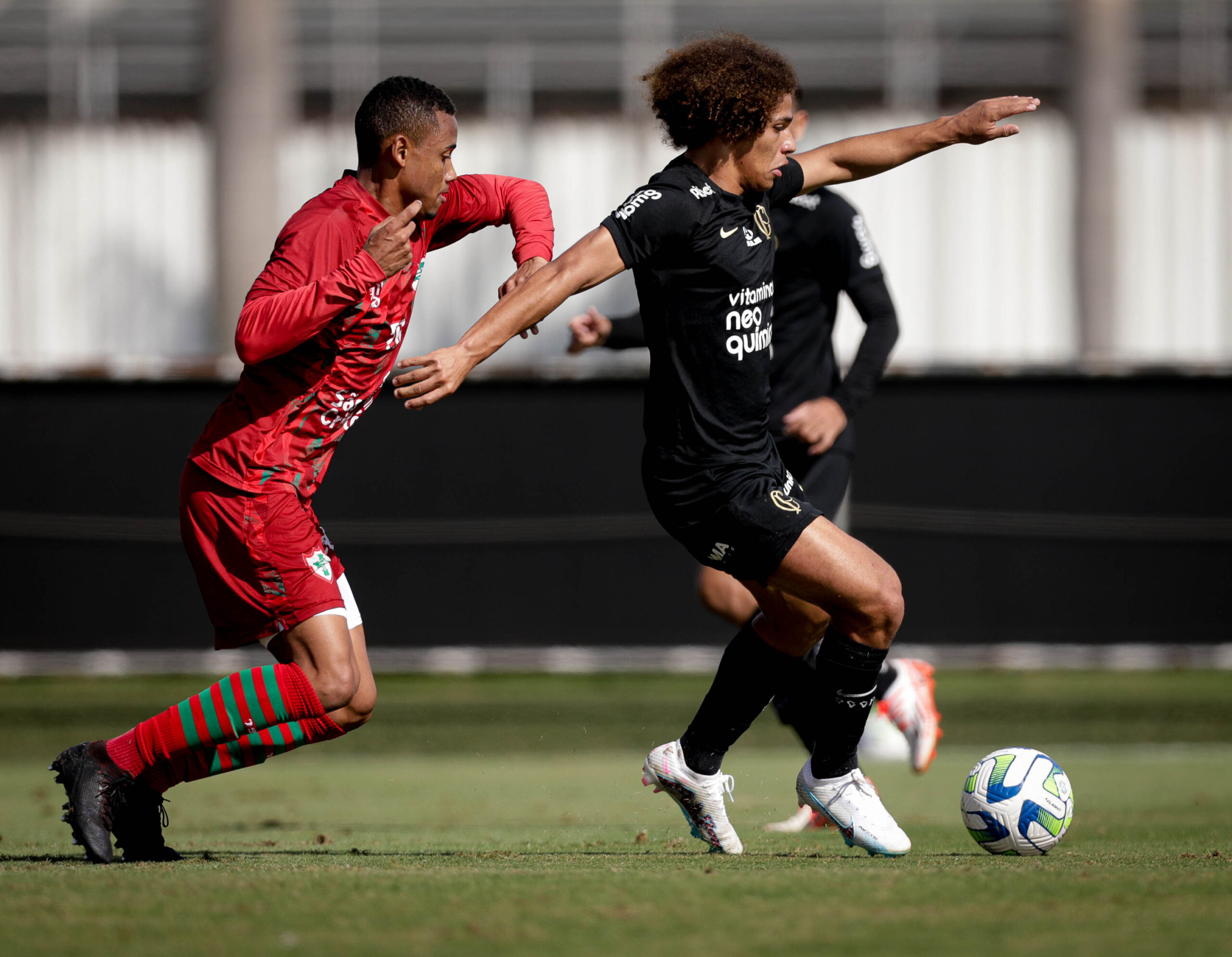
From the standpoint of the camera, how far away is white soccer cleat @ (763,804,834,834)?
237 inches

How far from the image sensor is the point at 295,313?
14.3 feet

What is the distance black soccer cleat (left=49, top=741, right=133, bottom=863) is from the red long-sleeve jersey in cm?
94

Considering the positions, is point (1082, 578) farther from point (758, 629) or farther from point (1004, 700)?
point (758, 629)

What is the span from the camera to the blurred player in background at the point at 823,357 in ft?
20.6

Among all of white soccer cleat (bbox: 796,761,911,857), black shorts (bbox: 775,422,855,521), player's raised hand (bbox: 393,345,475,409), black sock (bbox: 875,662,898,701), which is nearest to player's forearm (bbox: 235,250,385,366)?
player's raised hand (bbox: 393,345,475,409)

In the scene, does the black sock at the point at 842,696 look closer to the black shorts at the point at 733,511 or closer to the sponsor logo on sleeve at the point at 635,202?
the black shorts at the point at 733,511

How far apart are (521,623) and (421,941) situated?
336 inches

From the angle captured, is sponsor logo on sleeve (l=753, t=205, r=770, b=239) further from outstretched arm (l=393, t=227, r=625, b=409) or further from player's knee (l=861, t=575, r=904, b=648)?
player's knee (l=861, t=575, r=904, b=648)

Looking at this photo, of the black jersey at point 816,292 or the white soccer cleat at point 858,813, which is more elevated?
the black jersey at point 816,292

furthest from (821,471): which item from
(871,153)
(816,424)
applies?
(871,153)

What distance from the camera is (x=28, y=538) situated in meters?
11.4

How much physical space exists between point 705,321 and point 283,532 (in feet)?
4.62

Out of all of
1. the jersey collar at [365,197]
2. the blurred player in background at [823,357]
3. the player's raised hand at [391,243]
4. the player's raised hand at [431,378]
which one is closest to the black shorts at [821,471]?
the blurred player in background at [823,357]

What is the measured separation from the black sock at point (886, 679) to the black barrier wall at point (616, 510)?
529 cm
